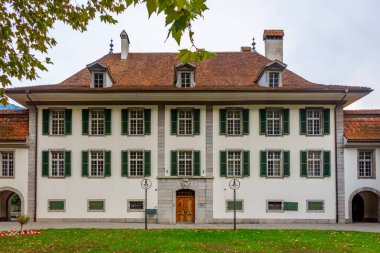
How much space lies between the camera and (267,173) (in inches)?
1014

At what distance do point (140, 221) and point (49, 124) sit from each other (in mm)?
7494

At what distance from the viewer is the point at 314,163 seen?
85.7ft

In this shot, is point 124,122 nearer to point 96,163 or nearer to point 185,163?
point 96,163

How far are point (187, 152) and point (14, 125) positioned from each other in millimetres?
10063

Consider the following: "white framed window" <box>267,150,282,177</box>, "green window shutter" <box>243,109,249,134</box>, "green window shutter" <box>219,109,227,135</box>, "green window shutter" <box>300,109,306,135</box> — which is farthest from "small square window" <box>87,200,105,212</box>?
"green window shutter" <box>300,109,306,135</box>

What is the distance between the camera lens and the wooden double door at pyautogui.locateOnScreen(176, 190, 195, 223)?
2580 cm

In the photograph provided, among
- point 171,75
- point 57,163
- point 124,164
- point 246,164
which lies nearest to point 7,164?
point 57,163

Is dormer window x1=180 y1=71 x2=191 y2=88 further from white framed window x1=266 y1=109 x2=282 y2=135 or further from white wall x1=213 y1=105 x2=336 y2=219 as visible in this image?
white framed window x1=266 y1=109 x2=282 y2=135

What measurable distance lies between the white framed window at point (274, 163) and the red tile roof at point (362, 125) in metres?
4.01

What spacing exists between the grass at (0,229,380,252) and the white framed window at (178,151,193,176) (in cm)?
631

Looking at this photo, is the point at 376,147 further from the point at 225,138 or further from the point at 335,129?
the point at 225,138

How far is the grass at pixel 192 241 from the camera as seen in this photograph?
14852 millimetres

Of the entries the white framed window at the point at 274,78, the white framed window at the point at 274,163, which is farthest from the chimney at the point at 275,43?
the white framed window at the point at 274,163

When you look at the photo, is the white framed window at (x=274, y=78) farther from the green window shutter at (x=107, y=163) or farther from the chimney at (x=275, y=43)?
the green window shutter at (x=107, y=163)
